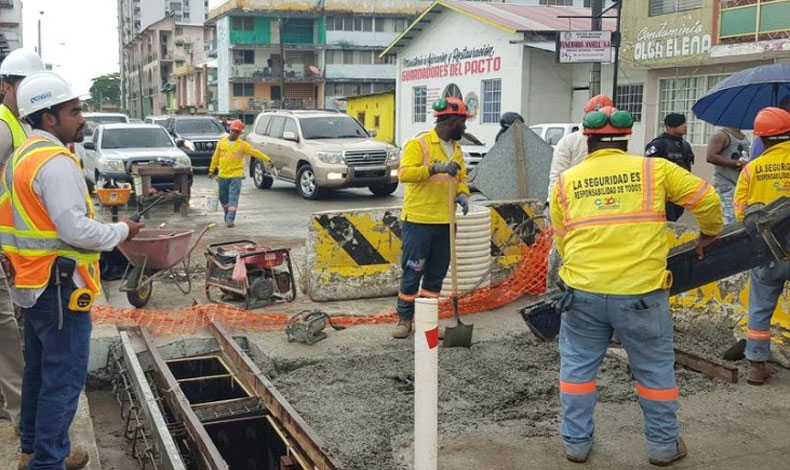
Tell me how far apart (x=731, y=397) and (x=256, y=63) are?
65.6 meters

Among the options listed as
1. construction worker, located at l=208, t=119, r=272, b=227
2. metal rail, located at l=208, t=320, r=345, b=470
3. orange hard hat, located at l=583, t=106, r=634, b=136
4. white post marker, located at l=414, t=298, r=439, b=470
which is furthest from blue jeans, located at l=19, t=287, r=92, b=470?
construction worker, located at l=208, t=119, r=272, b=227

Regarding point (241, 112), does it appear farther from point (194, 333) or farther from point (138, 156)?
point (194, 333)

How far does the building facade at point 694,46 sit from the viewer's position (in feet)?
63.2

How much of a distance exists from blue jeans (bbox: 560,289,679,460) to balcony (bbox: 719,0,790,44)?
17.2 m

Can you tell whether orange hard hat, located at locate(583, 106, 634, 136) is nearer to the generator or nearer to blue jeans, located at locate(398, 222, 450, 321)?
blue jeans, located at locate(398, 222, 450, 321)

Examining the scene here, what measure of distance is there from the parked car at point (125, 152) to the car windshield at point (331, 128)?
2.94 m

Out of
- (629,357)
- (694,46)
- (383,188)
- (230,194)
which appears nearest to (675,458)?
(629,357)

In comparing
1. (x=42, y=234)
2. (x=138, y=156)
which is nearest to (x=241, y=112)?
(x=138, y=156)

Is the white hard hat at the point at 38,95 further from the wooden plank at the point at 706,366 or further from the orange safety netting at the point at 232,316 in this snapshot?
the wooden plank at the point at 706,366

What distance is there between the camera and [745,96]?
23.9ft

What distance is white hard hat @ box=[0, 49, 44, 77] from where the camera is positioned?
491 cm

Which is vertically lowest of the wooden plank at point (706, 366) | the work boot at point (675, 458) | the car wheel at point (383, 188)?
the work boot at point (675, 458)

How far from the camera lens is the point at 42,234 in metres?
3.82

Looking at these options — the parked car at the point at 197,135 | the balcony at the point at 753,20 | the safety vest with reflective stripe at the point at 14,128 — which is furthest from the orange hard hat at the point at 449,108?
the parked car at the point at 197,135
